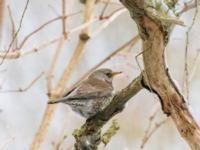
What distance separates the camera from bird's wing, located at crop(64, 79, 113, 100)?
2.56m

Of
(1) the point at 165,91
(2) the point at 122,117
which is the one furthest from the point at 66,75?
(2) the point at 122,117

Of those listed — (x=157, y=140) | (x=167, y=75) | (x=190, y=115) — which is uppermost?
(x=167, y=75)

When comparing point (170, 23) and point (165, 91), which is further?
point (165, 91)

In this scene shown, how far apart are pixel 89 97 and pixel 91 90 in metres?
0.05

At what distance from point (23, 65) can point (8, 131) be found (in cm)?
85

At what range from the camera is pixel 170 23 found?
1812 mm

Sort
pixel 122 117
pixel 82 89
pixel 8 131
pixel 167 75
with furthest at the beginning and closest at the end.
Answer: pixel 122 117 < pixel 8 131 < pixel 82 89 < pixel 167 75

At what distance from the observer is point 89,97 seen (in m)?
2.62

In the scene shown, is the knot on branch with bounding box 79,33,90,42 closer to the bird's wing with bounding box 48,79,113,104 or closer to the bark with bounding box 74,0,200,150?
the bird's wing with bounding box 48,79,113,104

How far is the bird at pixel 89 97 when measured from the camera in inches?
98.5

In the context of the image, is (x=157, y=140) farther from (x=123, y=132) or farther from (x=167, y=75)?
(x=167, y=75)

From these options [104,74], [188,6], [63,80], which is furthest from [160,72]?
[104,74]

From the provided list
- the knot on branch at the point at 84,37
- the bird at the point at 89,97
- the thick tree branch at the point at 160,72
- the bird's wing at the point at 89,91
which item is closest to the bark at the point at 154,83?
the thick tree branch at the point at 160,72

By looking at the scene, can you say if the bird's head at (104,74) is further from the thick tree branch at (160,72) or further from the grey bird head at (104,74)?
the thick tree branch at (160,72)
